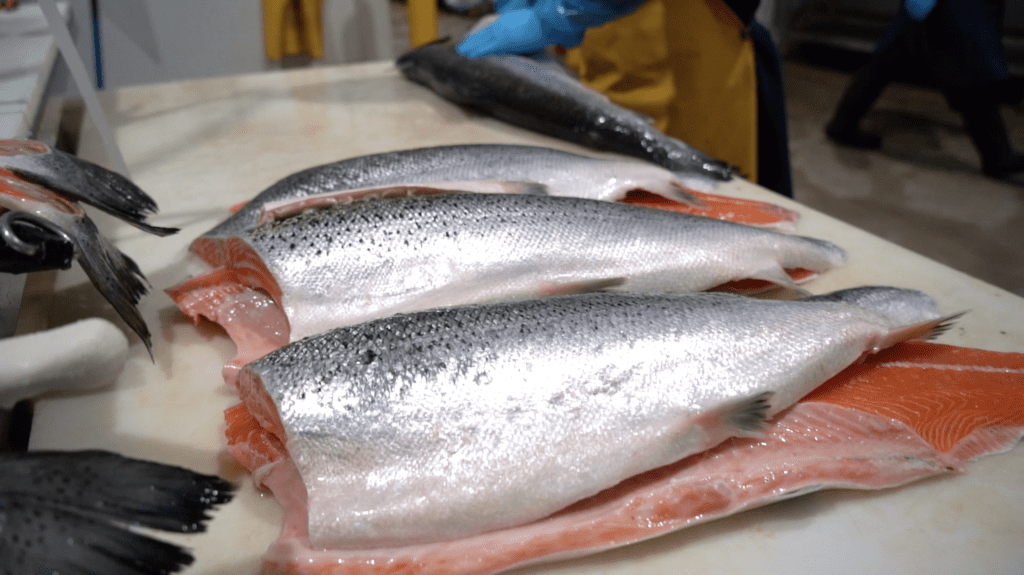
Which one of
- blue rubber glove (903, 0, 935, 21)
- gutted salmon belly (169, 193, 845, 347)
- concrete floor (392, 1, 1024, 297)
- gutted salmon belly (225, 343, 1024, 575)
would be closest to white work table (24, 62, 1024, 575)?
gutted salmon belly (225, 343, 1024, 575)

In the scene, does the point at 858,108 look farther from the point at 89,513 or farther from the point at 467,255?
the point at 89,513

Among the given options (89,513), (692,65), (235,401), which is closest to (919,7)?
(692,65)

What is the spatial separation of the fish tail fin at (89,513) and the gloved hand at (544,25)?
146 centimetres

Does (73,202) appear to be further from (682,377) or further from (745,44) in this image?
(745,44)

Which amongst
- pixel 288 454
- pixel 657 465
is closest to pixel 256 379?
pixel 288 454

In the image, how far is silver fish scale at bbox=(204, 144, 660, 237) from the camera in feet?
4.41

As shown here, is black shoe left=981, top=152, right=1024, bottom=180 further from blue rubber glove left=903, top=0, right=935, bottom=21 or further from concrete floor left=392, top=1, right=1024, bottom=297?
blue rubber glove left=903, top=0, right=935, bottom=21

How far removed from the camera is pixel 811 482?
28.4 inches

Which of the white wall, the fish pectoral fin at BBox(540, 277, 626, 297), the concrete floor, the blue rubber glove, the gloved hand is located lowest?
the concrete floor

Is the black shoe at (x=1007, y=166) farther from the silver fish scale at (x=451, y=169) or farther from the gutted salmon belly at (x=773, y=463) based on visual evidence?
the gutted salmon belly at (x=773, y=463)

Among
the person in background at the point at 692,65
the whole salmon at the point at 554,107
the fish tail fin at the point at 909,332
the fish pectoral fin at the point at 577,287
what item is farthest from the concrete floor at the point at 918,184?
the fish pectoral fin at the point at 577,287

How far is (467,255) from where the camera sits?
1.01 meters

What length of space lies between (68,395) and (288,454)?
0.43 meters

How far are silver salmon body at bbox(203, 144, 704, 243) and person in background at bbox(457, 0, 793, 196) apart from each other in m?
0.50
